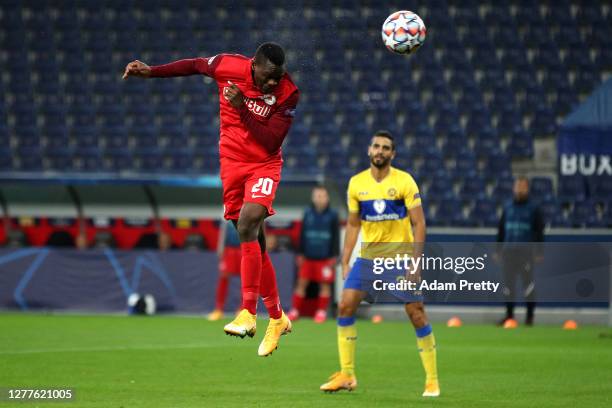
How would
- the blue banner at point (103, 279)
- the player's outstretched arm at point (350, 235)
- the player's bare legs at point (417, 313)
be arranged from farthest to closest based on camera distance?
the blue banner at point (103, 279) → the player's outstretched arm at point (350, 235) → the player's bare legs at point (417, 313)

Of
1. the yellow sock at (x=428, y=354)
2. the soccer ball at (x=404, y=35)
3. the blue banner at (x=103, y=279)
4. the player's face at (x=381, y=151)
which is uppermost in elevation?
the soccer ball at (x=404, y=35)

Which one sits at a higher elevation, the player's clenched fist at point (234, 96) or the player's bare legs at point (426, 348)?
the player's clenched fist at point (234, 96)

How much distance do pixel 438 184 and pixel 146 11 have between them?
276 inches

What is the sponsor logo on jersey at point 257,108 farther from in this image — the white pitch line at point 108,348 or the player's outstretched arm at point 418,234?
the white pitch line at point 108,348

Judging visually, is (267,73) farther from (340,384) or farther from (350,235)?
(340,384)

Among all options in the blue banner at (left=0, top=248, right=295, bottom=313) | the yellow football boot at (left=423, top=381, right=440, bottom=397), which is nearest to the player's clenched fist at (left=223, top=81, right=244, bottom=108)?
the yellow football boot at (left=423, top=381, right=440, bottom=397)

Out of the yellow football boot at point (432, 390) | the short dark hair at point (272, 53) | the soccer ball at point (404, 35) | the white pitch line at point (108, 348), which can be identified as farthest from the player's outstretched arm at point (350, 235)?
the white pitch line at point (108, 348)

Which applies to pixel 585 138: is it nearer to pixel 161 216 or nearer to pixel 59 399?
pixel 161 216

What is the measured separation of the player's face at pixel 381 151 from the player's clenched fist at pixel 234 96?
1.75 meters

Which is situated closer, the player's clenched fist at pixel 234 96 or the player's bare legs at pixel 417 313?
the player's clenched fist at pixel 234 96

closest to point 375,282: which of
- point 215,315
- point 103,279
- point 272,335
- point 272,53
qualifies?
point 272,335

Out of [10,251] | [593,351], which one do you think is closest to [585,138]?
[593,351]

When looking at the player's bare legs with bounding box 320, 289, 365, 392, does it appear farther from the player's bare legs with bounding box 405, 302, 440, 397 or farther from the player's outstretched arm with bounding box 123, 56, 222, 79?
the player's outstretched arm with bounding box 123, 56, 222, 79

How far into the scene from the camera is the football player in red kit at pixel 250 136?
7.32m
